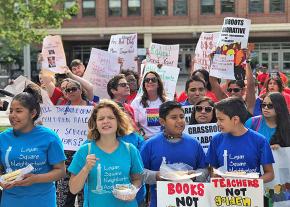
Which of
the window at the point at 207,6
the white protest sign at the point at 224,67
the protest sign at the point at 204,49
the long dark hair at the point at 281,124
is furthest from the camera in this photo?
the window at the point at 207,6

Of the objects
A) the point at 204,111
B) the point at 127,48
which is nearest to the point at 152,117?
the point at 204,111

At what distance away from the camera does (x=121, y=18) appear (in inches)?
1981

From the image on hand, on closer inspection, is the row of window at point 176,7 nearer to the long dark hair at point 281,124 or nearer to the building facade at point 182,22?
the building facade at point 182,22

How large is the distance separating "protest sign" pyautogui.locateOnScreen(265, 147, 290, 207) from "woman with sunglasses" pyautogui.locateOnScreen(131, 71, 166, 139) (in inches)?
77.2

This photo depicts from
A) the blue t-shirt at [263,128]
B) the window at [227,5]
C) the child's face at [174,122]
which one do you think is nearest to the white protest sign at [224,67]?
the blue t-shirt at [263,128]

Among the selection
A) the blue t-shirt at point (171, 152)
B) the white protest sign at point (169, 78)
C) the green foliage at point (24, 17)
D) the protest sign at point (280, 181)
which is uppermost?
A: the green foliage at point (24, 17)

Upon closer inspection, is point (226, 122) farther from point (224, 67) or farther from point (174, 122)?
point (224, 67)

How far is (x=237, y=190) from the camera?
4.06m

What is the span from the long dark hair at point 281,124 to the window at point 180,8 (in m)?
45.7

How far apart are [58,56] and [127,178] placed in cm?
516

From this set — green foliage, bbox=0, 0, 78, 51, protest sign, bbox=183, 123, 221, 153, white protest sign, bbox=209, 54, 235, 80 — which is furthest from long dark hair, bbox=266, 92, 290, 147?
green foliage, bbox=0, 0, 78, 51

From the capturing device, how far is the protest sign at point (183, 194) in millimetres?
4078

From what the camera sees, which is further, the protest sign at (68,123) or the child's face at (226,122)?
the protest sign at (68,123)

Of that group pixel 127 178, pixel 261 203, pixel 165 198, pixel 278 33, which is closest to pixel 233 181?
pixel 261 203
